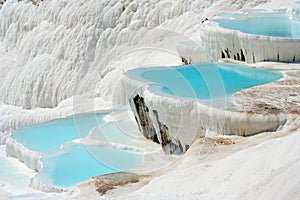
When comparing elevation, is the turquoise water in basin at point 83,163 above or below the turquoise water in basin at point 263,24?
below

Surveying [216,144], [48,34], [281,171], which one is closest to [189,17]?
[48,34]

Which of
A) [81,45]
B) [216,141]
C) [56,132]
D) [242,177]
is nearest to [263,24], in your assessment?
[56,132]

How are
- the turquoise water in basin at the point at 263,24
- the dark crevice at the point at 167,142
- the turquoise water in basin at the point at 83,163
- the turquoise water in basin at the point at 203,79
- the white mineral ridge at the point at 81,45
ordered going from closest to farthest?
the turquoise water in basin at the point at 83,163 → the dark crevice at the point at 167,142 → the turquoise water in basin at the point at 203,79 → the turquoise water in basin at the point at 263,24 → the white mineral ridge at the point at 81,45

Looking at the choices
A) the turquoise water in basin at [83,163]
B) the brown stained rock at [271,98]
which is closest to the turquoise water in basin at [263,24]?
the brown stained rock at [271,98]

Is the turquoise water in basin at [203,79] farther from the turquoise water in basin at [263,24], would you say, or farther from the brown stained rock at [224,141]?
the turquoise water in basin at [263,24]

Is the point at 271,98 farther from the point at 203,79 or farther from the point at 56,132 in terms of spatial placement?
the point at 56,132

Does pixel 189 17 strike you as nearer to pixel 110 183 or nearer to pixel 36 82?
pixel 36 82

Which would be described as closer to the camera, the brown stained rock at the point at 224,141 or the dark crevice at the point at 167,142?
the brown stained rock at the point at 224,141

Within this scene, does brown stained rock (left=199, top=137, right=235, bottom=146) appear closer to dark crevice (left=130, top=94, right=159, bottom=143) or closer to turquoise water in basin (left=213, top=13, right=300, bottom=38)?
dark crevice (left=130, top=94, right=159, bottom=143)
